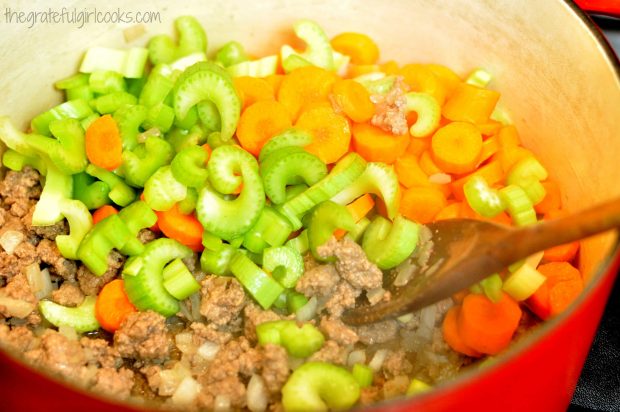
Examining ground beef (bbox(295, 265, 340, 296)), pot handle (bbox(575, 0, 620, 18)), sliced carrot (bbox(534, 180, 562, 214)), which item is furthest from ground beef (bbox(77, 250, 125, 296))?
pot handle (bbox(575, 0, 620, 18))

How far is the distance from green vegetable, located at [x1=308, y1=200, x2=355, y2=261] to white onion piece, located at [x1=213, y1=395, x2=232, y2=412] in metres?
0.41

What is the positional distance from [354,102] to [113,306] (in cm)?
84

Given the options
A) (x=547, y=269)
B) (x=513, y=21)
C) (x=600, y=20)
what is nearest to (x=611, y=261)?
(x=547, y=269)

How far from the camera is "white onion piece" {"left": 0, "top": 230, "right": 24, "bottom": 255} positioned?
1842mm

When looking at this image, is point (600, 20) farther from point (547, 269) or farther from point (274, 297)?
point (274, 297)

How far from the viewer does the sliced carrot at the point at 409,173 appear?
76.2 inches

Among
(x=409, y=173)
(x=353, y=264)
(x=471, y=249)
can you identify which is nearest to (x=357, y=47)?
(x=409, y=173)

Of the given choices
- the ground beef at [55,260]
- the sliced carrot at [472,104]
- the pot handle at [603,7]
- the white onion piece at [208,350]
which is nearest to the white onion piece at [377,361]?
the white onion piece at [208,350]

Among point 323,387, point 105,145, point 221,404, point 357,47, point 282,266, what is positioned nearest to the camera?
point 323,387

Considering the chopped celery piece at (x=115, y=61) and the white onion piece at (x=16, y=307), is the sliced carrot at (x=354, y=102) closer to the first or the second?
the chopped celery piece at (x=115, y=61)

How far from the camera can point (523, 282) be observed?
66.1 inches

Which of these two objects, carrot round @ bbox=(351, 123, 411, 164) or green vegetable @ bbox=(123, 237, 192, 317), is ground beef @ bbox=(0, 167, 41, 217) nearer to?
green vegetable @ bbox=(123, 237, 192, 317)

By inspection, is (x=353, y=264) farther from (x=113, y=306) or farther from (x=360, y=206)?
(x=113, y=306)

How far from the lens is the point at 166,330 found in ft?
5.76
